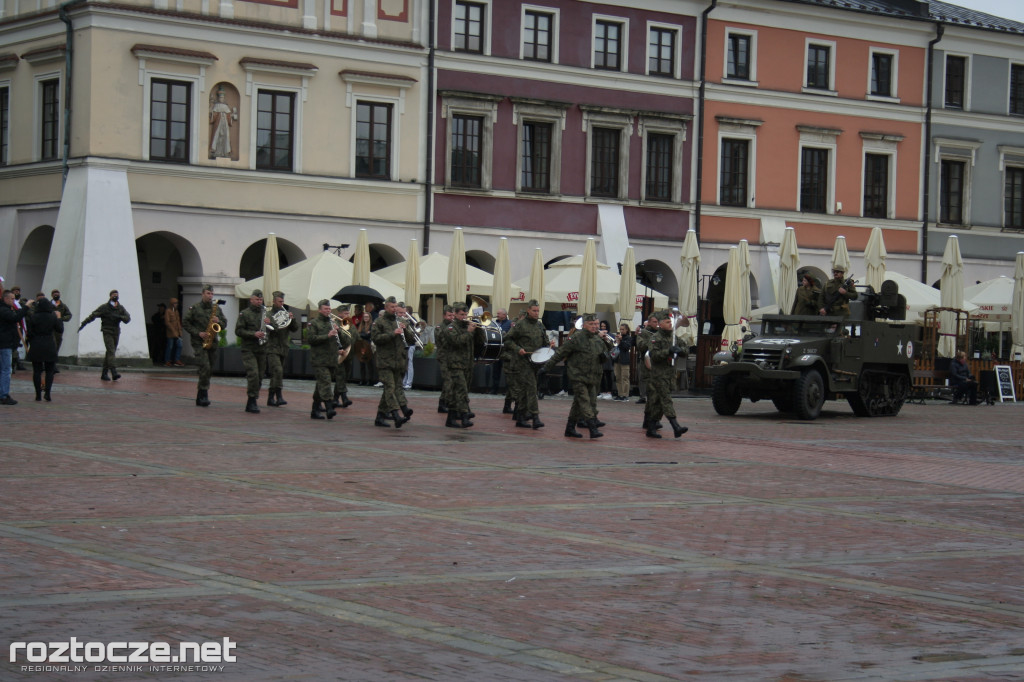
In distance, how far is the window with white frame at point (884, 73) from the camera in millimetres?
45688

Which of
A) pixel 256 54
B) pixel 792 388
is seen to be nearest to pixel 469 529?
pixel 792 388

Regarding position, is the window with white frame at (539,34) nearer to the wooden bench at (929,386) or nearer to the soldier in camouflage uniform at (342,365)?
the wooden bench at (929,386)

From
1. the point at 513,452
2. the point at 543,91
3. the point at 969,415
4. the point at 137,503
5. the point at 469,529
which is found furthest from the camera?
the point at 543,91

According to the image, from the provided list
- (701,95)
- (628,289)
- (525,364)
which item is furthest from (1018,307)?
(525,364)

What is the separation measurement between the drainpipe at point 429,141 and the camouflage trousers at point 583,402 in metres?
19.5

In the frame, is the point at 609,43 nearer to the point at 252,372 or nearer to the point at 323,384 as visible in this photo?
the point at 252,372

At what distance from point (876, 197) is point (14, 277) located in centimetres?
2623

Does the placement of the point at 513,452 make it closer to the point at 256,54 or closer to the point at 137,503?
the point at 137,503

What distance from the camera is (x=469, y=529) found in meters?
10.8

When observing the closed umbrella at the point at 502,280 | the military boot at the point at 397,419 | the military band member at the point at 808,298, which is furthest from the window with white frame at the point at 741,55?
the military boot at the point at 397,419

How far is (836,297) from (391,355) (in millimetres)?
11223

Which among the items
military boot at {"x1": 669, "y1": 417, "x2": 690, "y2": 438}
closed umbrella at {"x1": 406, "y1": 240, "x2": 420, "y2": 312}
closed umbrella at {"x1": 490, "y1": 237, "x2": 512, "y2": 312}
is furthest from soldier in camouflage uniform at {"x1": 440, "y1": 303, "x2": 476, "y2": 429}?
closed umbrella at {"x1": 490, "y1": 237, "x2": 512, "y2": 312}

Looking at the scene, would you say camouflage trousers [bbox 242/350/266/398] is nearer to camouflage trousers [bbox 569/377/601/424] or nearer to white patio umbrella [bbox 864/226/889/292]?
camouflage trousers [bbox 569/377/601/424]

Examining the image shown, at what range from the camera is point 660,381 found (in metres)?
20.0
